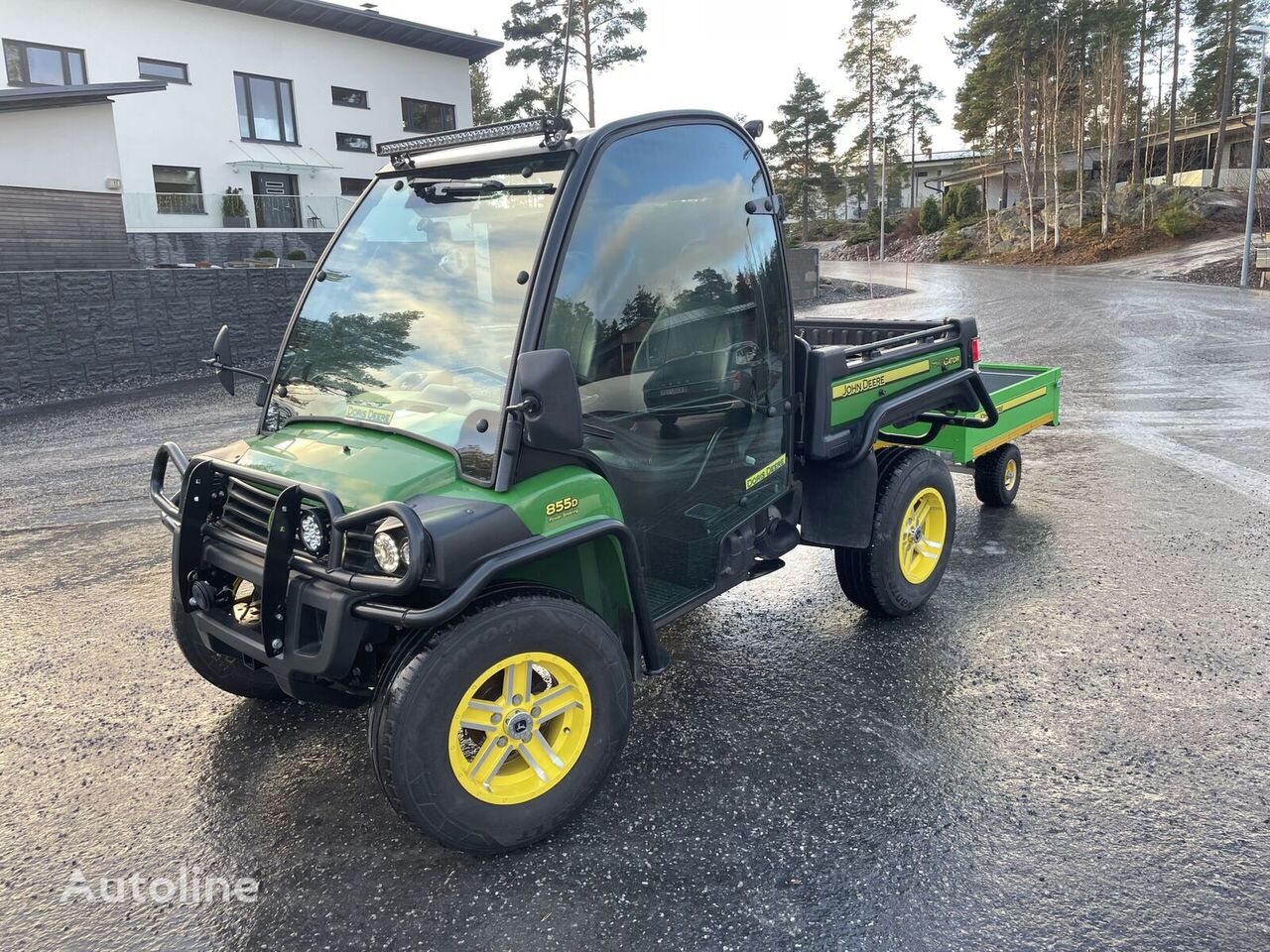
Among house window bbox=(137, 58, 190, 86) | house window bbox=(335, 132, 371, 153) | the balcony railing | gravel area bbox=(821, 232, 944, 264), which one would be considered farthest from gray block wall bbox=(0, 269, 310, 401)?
gravel area bbox=(821, 232, 944, 264)

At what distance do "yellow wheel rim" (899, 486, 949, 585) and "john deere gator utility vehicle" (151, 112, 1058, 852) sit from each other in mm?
1003

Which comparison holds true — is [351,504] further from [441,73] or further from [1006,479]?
[441,73]

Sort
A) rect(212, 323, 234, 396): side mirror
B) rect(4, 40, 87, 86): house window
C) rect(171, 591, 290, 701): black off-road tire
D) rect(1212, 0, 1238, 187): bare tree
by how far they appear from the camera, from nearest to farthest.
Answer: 1. rect(171, 591, 290, 701): black off-road tire
2. rect(212, 323, 234, 396): side mirror
3. rect(4, 40, 87, 86): house window
4. rect(1212, 0, 1238, 187): bare tree

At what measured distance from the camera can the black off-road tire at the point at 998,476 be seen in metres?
6.71

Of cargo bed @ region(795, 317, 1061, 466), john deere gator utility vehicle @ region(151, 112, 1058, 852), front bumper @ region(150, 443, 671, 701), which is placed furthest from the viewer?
cargo bed @ region(795, 317, 1061, 466)

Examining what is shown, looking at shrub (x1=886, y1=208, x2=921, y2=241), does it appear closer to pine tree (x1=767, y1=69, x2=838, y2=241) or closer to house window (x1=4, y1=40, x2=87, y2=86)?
pine tree (x1=767, y1=69, x2=838, y2=241)

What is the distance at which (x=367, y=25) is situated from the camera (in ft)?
104

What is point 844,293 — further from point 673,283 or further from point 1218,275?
point 673,283

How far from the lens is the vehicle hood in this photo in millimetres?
2906

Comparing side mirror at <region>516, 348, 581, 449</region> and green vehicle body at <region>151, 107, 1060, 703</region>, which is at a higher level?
side mirror at <region>516, 348, 581, 449</region>

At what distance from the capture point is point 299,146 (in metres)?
30.8

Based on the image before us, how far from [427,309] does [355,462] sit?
66cm

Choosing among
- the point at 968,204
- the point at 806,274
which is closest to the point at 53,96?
the point at 806,274

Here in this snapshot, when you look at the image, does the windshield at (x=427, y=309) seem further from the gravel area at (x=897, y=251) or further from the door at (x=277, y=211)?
the gravel area at (x=897, y=251)
